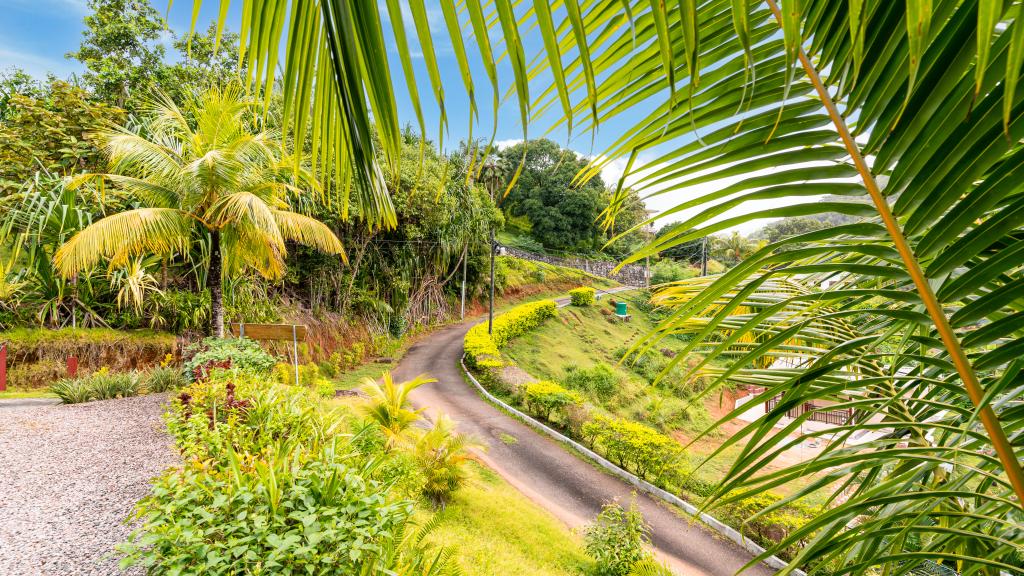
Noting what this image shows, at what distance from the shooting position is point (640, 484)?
26.2 ft

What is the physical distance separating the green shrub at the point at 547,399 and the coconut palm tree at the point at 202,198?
612 cm

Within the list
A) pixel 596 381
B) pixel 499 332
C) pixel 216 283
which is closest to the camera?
pixel 216 283

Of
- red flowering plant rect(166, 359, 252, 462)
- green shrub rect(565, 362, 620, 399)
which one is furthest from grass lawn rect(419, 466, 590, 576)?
green shrub rect(565, 362, 620, 399)

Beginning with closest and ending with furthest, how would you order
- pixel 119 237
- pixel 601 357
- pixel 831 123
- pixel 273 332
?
pixel 831 123
pixel 119 237
pixel 273 332
pixel 601 357

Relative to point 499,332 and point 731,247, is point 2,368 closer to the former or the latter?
point 499,332

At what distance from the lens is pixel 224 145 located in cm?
670

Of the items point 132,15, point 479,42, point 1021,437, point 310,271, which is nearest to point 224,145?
point 310,271

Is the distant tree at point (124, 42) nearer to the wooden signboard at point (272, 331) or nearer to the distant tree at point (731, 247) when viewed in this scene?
the wooden signboard at point (272, 331)

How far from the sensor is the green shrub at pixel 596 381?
47.6ft

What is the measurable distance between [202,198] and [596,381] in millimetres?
12475

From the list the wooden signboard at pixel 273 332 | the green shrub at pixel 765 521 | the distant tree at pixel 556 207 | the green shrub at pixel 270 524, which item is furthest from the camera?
the distant tree at pixel 556 207

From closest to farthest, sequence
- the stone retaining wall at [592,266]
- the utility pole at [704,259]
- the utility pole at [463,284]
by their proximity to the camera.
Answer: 1. the utility pole at [704,259]
2. the utility pole at [463,284]
3. the stone retaining wall at [592,266]

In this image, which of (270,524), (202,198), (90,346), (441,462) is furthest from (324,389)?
(270,524)

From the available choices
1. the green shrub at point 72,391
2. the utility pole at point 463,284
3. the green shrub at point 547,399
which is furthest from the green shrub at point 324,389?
the utility pole at point 463,284
